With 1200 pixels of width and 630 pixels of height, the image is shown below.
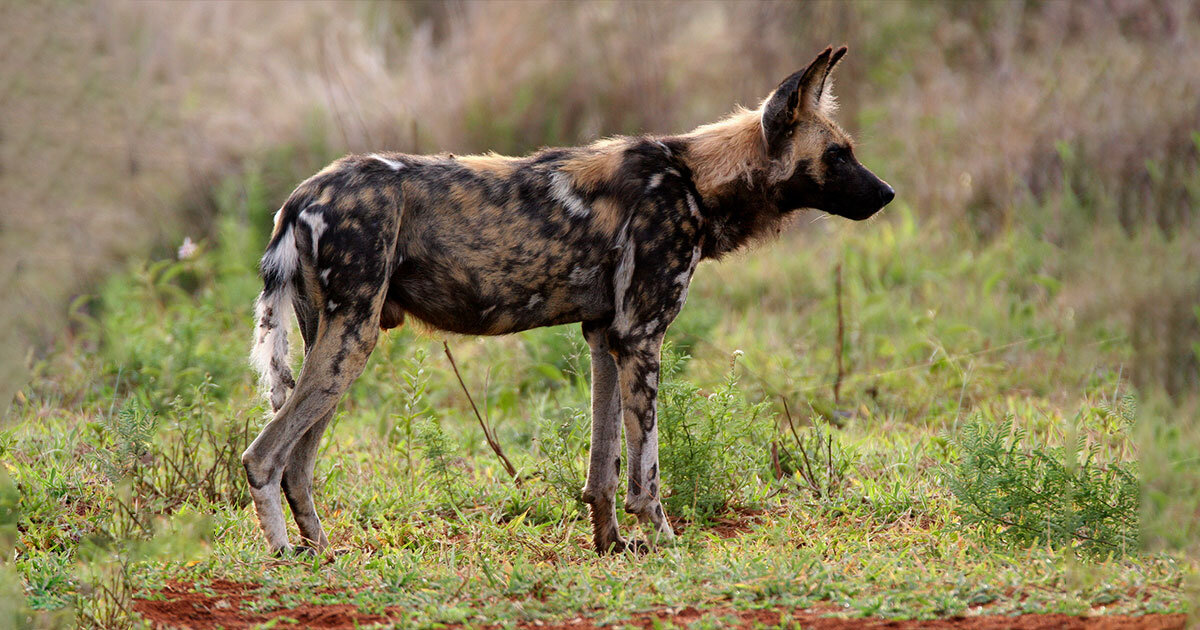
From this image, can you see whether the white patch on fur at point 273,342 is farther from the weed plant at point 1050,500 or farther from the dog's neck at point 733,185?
the weed plant at point 1050,500

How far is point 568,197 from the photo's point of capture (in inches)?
191

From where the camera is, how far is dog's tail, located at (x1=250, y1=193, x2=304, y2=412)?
4.50 meters

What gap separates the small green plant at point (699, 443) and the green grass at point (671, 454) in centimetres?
1

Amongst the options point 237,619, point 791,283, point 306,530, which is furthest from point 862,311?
point 237,619

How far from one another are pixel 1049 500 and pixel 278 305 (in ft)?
9.82

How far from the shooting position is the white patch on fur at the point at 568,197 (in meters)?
4.82

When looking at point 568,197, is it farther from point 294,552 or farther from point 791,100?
point 294,552

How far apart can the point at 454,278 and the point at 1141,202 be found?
19.1 feet

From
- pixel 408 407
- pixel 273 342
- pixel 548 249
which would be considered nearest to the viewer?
pixel 273 342

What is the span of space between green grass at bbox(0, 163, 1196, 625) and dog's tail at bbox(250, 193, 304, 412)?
55 cm

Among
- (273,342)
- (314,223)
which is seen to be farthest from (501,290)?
(273,342)

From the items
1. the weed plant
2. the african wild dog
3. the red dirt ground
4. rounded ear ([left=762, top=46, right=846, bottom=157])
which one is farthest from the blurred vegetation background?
rounded ear ([left=762, top=46, right=846, bottom=157])

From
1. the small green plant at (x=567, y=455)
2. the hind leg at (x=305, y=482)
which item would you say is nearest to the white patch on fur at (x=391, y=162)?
the hind leg at (x=305, y=482)

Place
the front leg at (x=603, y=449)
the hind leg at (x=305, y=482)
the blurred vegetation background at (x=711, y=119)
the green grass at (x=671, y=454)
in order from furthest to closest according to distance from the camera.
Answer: the blurred vegetation background at (x=711, y=119) < the front leg at (x=603, y=449) < the hind leg at (x=305, y=482) < the green grass at (x=671, y=454)
